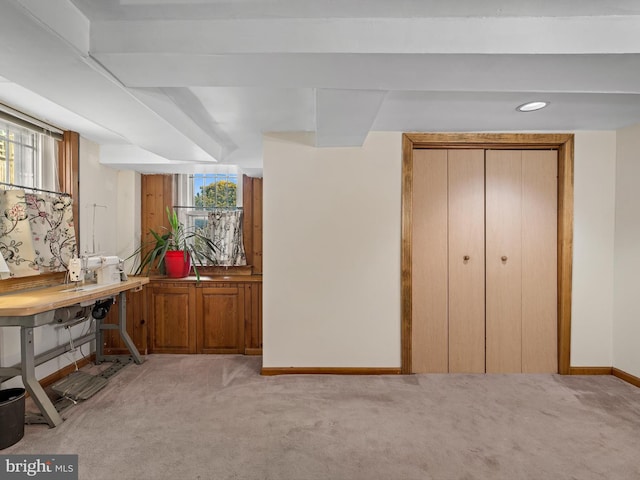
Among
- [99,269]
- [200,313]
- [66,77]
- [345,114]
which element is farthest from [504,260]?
[99,269]

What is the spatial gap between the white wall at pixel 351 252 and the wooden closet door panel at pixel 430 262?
0.67 ft

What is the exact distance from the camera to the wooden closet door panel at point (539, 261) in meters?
3.38

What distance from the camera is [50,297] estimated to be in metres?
2.55

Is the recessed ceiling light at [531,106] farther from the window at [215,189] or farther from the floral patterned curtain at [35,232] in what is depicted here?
the floral patterned curtain at [35,232]

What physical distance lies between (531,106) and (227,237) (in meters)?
3.29

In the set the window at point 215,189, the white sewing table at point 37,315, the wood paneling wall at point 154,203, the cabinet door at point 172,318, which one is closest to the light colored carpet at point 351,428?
the white sewing table at point 37,315

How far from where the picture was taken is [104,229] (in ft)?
13.0

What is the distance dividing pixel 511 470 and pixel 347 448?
907 mm

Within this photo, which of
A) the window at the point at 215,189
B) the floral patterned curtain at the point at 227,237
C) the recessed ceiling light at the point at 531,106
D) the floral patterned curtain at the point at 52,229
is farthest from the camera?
the window at the point at 215,189

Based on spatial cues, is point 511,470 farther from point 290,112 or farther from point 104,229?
point 104,229

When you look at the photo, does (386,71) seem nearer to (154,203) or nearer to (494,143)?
(494,143)

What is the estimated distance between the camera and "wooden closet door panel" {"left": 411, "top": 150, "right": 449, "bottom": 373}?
11.1ft

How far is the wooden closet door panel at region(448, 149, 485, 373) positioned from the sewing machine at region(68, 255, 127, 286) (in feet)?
10.2

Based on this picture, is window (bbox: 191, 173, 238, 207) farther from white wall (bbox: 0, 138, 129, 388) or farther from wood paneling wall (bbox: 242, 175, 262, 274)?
white wall (bbox: 0, 138, 129, 388)
